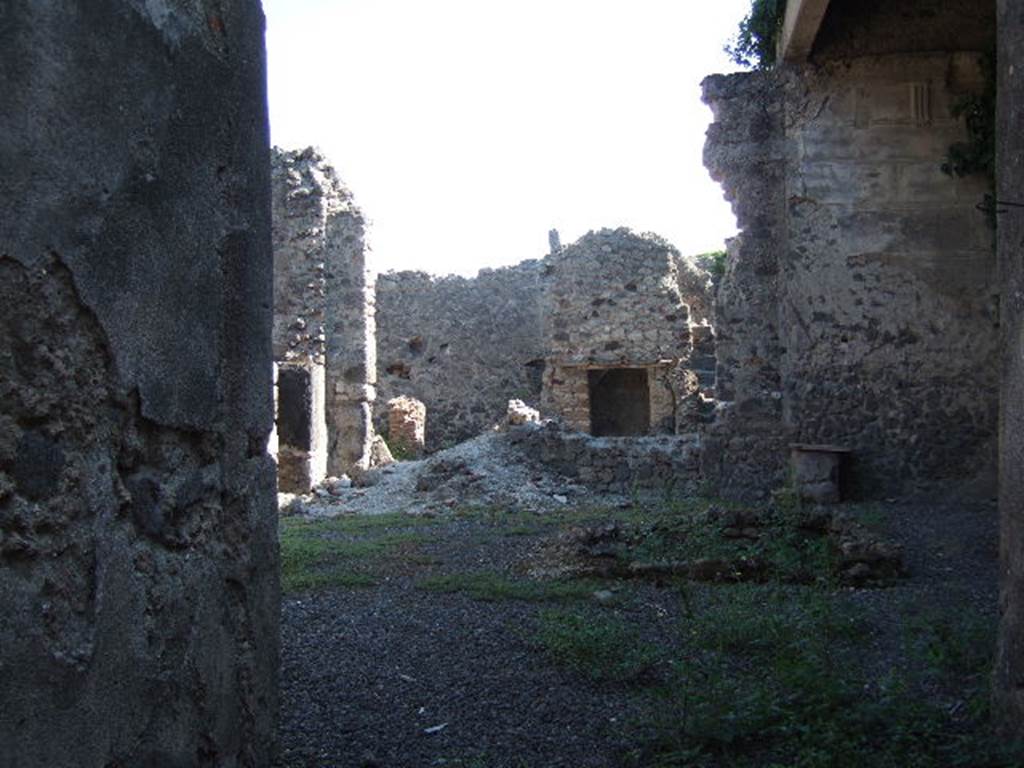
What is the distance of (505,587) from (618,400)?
15810 mm

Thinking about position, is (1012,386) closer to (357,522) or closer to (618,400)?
(357,522)

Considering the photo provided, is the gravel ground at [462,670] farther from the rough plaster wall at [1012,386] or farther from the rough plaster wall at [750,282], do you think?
the rough plaster wall at [750,282]

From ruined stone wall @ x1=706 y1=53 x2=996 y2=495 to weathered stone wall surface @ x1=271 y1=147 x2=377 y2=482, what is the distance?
6.87 m

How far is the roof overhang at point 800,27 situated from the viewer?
878 cm

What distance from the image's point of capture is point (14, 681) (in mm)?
1930

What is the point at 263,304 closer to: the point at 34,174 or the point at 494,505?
the point at 34,174

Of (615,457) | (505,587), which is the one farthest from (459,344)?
(505,587)

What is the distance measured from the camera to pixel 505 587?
19.8ft

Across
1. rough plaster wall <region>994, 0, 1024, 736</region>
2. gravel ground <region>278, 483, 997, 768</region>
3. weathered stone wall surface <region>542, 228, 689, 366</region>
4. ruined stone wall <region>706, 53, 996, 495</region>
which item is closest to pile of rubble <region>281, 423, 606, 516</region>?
ruined stone wall <region>706, 53, 996, 495</region>

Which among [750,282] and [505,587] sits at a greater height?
[750,282]

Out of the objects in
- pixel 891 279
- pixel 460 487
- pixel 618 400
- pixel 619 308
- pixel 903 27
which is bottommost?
pixel 460 487

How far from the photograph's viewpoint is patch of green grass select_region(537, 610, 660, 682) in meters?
4.16

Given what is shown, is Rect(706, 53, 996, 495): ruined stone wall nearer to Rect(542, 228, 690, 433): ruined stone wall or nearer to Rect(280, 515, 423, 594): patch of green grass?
Rect(280, 515, 423, 594): patch of green grass

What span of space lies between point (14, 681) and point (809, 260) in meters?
9.04
